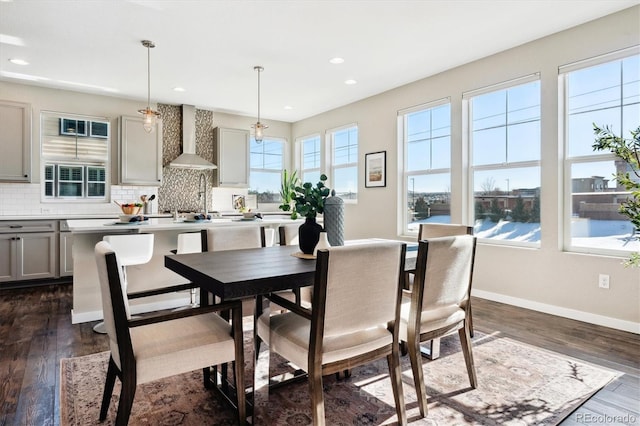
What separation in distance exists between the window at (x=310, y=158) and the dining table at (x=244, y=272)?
4725 millimetres

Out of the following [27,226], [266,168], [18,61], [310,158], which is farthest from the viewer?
[266,168]

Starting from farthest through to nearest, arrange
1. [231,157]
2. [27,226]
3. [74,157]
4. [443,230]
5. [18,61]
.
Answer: [231,157] → [74,157] → [27,226] → [18,61] → [443,230]

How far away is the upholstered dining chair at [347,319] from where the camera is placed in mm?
1572

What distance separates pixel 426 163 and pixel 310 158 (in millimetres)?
2851

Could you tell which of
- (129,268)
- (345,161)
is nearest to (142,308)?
(129,268)

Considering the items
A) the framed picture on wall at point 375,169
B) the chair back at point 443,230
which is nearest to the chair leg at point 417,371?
the chair back at point 443,230

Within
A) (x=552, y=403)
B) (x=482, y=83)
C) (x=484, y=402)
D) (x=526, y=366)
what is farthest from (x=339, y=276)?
(x=482, y=83)

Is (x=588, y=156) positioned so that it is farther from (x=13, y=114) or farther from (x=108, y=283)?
(x=13, y=114)

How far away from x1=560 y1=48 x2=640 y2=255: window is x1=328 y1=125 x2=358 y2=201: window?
10.5ft

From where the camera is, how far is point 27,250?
4832mm

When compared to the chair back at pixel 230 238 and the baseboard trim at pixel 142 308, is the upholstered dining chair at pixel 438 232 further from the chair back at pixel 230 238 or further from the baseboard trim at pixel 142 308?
the baseboard trim at pixel 142 308

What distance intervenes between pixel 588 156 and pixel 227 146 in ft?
17.5

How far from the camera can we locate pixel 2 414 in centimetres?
193

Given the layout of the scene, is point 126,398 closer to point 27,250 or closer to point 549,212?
point 549,212
